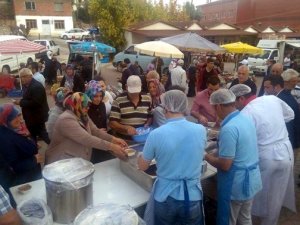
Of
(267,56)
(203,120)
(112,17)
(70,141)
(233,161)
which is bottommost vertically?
(267,56)

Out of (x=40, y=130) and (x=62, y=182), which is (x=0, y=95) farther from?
(x=62, y=182)

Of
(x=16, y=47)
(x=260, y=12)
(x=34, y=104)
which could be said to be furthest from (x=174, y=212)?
(x=260, y=12)

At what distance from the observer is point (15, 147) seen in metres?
2.81

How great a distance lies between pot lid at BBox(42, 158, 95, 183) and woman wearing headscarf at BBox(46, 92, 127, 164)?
41 centimetres

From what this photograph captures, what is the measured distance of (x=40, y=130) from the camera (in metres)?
5.41

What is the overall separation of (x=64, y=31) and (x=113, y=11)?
68.2 feet

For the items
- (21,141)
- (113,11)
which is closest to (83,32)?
(113,11)

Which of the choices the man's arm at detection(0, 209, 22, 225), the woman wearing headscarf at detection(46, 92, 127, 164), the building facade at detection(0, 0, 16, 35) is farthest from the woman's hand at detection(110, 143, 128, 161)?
the building facade at detection(0, 0, 16, 35)

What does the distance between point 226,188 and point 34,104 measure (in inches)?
144

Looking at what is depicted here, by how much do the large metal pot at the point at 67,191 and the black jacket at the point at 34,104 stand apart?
3.00 meters

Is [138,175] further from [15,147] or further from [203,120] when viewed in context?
[203,120]

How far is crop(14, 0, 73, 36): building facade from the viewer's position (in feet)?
127

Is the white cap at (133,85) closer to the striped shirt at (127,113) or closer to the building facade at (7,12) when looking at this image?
the striped shirt at (127,113)

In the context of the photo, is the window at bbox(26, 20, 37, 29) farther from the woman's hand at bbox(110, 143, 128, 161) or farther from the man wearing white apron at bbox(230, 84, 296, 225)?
the man wearing white apron at bbox(230, 84, 296, 225)
